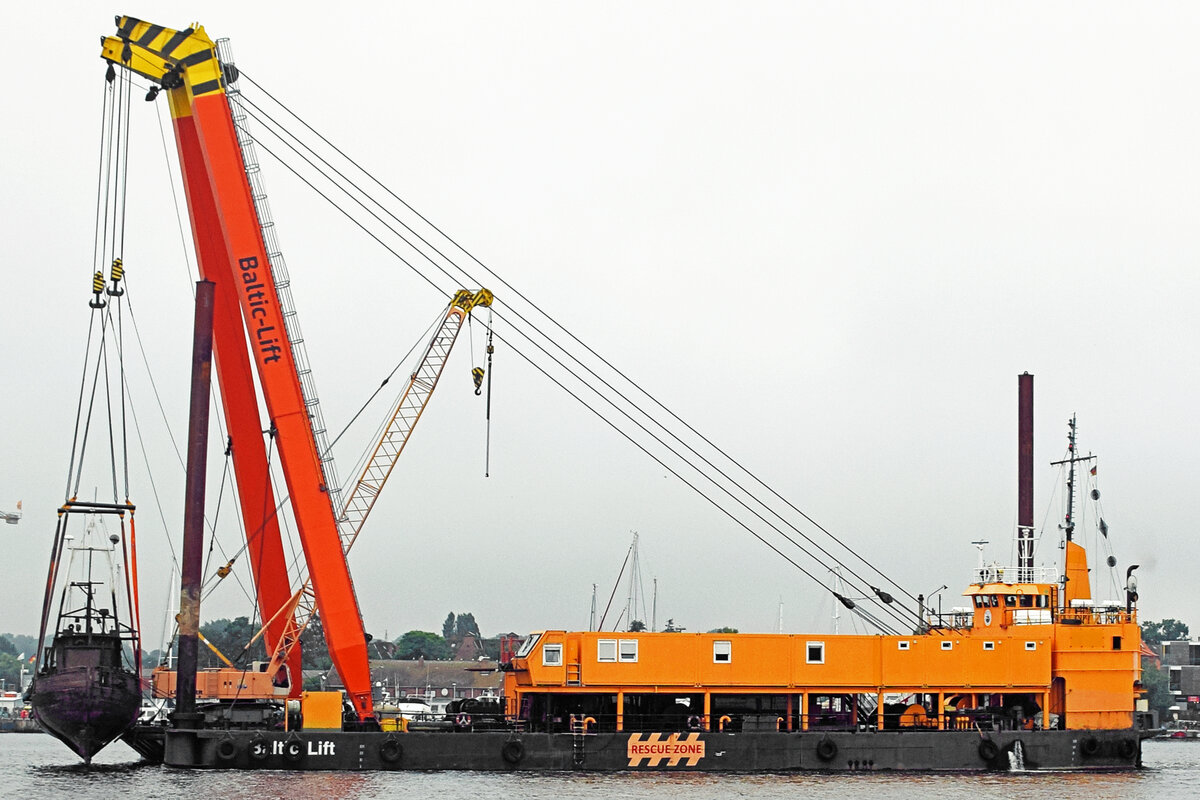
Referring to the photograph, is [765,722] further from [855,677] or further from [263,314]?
[263,314]

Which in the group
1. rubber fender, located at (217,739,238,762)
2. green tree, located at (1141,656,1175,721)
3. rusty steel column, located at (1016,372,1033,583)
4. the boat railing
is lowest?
green tree, located at (1141,656,1175,721)

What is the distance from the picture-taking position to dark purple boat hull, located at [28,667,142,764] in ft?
142

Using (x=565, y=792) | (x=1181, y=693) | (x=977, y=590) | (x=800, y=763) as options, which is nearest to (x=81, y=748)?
(x=565, y=792)

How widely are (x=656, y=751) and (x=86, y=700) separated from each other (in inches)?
667

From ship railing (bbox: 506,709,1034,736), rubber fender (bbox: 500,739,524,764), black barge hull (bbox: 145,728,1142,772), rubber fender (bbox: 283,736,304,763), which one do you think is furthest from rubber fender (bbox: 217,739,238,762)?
rubber fender (bbox: 500,739,524,764)

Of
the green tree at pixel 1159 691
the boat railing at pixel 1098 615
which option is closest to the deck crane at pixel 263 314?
the boat railing at pixel 1098 615

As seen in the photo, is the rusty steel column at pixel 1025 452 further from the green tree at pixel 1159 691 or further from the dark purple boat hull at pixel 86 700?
the green tree at pixel 1159 691

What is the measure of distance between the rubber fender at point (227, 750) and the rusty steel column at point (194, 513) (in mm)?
1416

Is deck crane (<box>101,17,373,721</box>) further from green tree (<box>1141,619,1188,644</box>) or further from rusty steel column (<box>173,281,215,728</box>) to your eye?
green tree (<box>1141,619,1188,644</box>)

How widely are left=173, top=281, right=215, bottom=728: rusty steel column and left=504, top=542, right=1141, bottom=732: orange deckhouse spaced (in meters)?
9.49

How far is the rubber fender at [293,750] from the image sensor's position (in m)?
41.4

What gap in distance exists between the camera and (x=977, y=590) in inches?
1839

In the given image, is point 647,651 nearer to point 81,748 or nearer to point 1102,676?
point 1102,676

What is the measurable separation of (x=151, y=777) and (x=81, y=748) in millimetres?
3694
